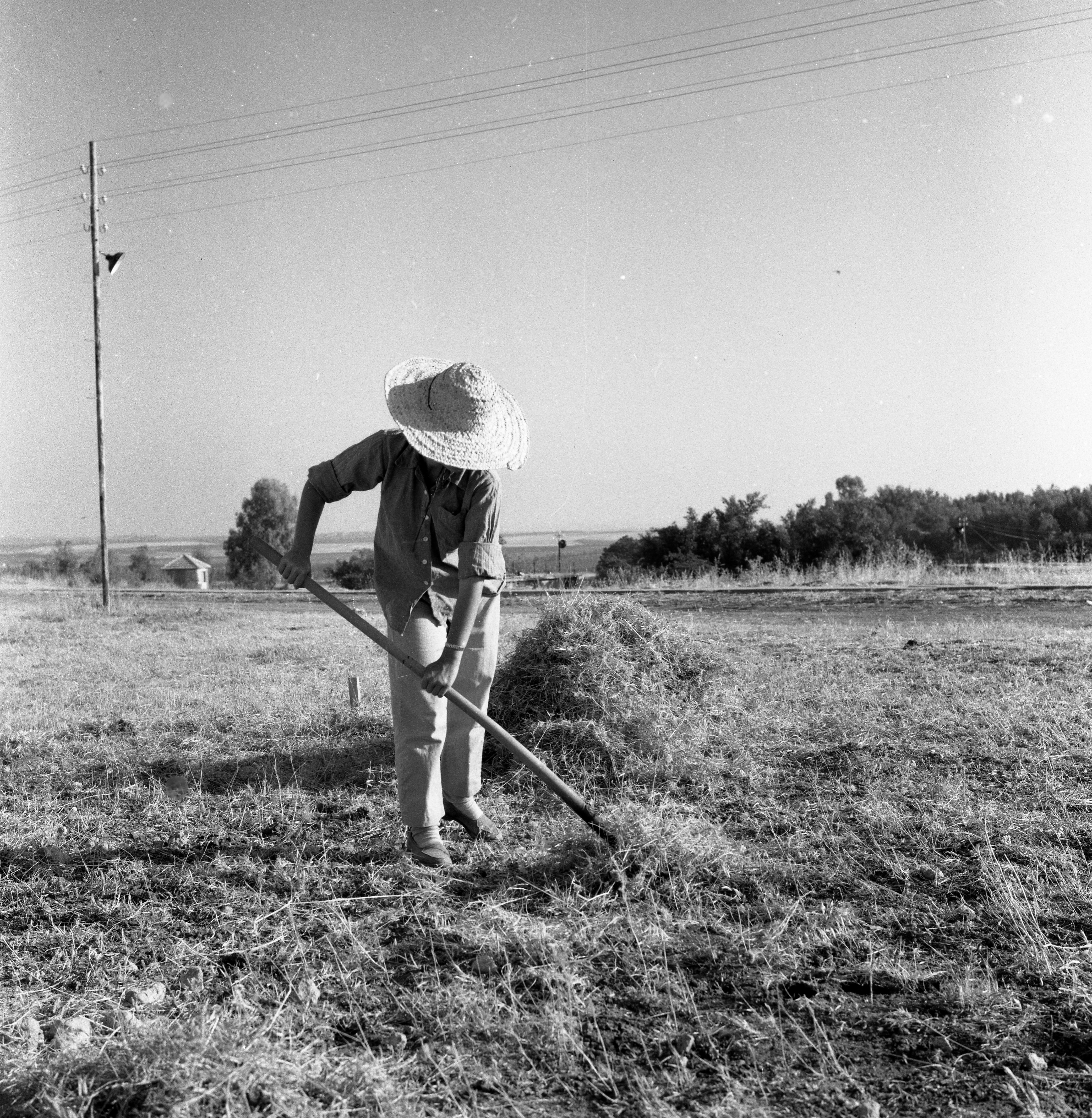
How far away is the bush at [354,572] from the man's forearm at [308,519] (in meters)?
18.0

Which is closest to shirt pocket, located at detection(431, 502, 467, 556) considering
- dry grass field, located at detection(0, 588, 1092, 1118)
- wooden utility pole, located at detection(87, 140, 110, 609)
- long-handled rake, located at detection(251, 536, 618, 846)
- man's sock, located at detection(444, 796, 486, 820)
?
long-handled rake, located at detection(251, 536, 618, 846)

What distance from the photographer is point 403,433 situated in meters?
3.38

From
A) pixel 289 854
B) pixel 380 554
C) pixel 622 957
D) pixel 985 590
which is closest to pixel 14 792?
pixel 289 854

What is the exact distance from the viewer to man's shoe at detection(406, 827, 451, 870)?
132 inches

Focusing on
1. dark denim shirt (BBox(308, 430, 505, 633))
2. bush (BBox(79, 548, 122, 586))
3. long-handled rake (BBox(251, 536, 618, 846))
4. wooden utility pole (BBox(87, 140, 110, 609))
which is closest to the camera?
long-handled rake (BBox(251, 536, 618, 846))

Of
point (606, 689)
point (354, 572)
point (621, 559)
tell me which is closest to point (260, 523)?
point (354, 572)

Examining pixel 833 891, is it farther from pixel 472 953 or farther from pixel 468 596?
pixel 468 596

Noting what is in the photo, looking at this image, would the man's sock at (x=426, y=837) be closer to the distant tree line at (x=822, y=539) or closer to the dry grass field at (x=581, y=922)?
the dry grass field at (x=581, y=922)

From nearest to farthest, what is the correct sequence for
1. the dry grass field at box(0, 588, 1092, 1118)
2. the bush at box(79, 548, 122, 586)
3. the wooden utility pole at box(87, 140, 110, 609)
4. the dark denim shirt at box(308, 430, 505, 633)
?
the dry grass field at box(0, 588, 1092, 1118) → the dark denim shirt at box(308, 430, 505, 633) → the wooden utility pole at box(87, 140, 110, 609) → the bush at box(79, 548, 122, 586)

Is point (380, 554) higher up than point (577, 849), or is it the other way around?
point (380, 554)

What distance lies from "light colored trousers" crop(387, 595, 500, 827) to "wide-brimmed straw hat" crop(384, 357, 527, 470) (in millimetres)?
514

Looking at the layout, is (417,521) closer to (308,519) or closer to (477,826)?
(308,519)

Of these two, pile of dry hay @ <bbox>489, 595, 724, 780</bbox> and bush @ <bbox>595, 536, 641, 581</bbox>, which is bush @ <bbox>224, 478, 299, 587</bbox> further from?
pile of dry hay @ <bbox>489, 595, 724, 780</bbox>

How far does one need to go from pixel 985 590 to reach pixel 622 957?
12.2 m
